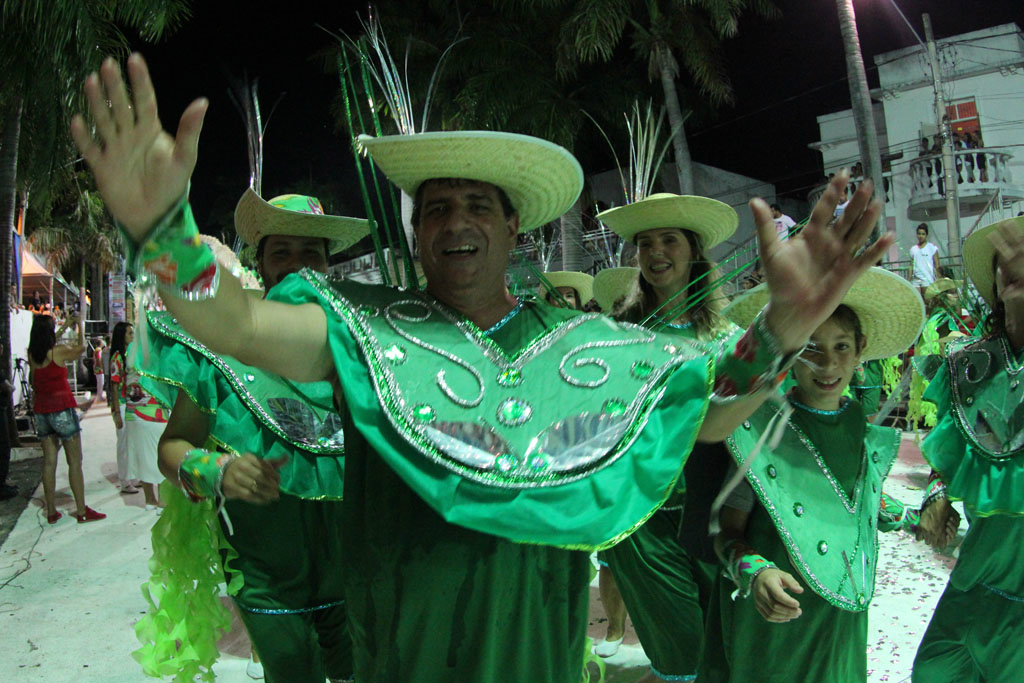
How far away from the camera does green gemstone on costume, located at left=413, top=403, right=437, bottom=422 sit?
133 cm

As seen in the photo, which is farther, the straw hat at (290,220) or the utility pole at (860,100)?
the utility pole at (860,100)

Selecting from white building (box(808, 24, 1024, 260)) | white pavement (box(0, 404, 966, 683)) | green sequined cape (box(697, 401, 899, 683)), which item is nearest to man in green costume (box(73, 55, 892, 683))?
green sequined cape (box(697, 401, 899, 683))

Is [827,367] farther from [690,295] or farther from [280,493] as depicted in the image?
[280,493]

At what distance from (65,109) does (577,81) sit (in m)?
10.7

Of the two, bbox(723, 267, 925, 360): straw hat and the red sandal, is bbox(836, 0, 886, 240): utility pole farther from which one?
the red sandal

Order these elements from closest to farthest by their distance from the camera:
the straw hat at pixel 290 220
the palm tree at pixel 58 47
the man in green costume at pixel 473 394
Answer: the man in green costume at pixel 473 394 < the straw hat at pixel 290 220 < the palm tree at pixel 58 47

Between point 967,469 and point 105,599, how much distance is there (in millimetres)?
4765

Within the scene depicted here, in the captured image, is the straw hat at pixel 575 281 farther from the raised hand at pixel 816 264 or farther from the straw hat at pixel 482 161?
the raised hand at pixel 816 264

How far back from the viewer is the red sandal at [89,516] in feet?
21.2

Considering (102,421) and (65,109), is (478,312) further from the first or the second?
(102,421)

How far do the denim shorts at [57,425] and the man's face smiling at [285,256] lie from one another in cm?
482

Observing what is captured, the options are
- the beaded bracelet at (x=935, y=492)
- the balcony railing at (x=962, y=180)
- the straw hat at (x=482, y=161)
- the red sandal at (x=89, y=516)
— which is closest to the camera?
the straw hat at (x=482, y=161)

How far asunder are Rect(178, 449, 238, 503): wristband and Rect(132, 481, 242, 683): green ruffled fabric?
345mm

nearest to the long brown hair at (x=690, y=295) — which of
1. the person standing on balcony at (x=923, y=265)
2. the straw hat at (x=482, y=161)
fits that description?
the straw hat at (x=482, y=161)
